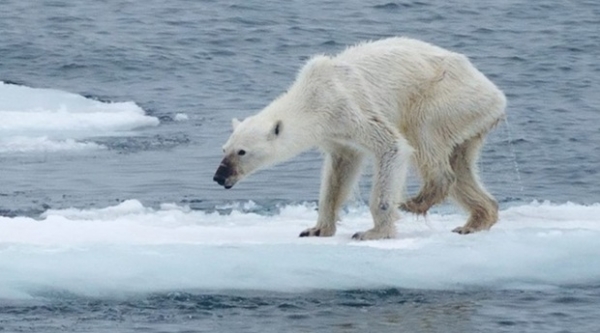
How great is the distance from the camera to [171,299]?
10.5 m

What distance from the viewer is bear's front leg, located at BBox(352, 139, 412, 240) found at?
11312 millimetres

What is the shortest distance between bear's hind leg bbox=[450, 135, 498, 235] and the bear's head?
61.5 inches

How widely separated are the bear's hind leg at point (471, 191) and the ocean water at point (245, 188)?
23cm

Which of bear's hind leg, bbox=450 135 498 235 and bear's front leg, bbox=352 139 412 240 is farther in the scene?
bear's hind leg, bbox=450 135 498 235

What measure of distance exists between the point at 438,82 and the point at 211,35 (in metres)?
14.8

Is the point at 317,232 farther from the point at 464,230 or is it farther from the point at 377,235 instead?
the point at 464,230

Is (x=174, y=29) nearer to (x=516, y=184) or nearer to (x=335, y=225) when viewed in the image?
(x=516, y=184)

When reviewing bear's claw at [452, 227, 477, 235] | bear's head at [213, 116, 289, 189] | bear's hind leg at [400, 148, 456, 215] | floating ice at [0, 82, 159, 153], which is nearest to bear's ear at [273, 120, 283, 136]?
bear's head at [213, 116, 289, 189]

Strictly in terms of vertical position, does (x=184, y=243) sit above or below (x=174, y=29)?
below

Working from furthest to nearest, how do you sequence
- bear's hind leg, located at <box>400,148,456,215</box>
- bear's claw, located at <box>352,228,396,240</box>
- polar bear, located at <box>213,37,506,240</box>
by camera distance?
bear's hind leg, located at <box>400,148,456,215</box>, bear's claw, located at <box>352,228,396,240</box>, polar bear, located at <box>213,37,506,240</box>

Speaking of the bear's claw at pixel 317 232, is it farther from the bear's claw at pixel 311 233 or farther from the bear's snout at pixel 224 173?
the bear's snout at pixel 224 173

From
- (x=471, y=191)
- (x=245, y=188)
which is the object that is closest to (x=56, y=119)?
(x=245, y=188)

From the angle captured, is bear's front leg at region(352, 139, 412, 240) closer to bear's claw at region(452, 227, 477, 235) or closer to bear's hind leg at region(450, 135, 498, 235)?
bear's claw at region(452, 227, 477, 235)

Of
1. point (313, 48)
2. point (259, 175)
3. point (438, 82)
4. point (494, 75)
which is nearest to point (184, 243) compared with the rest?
point (438, 82)
